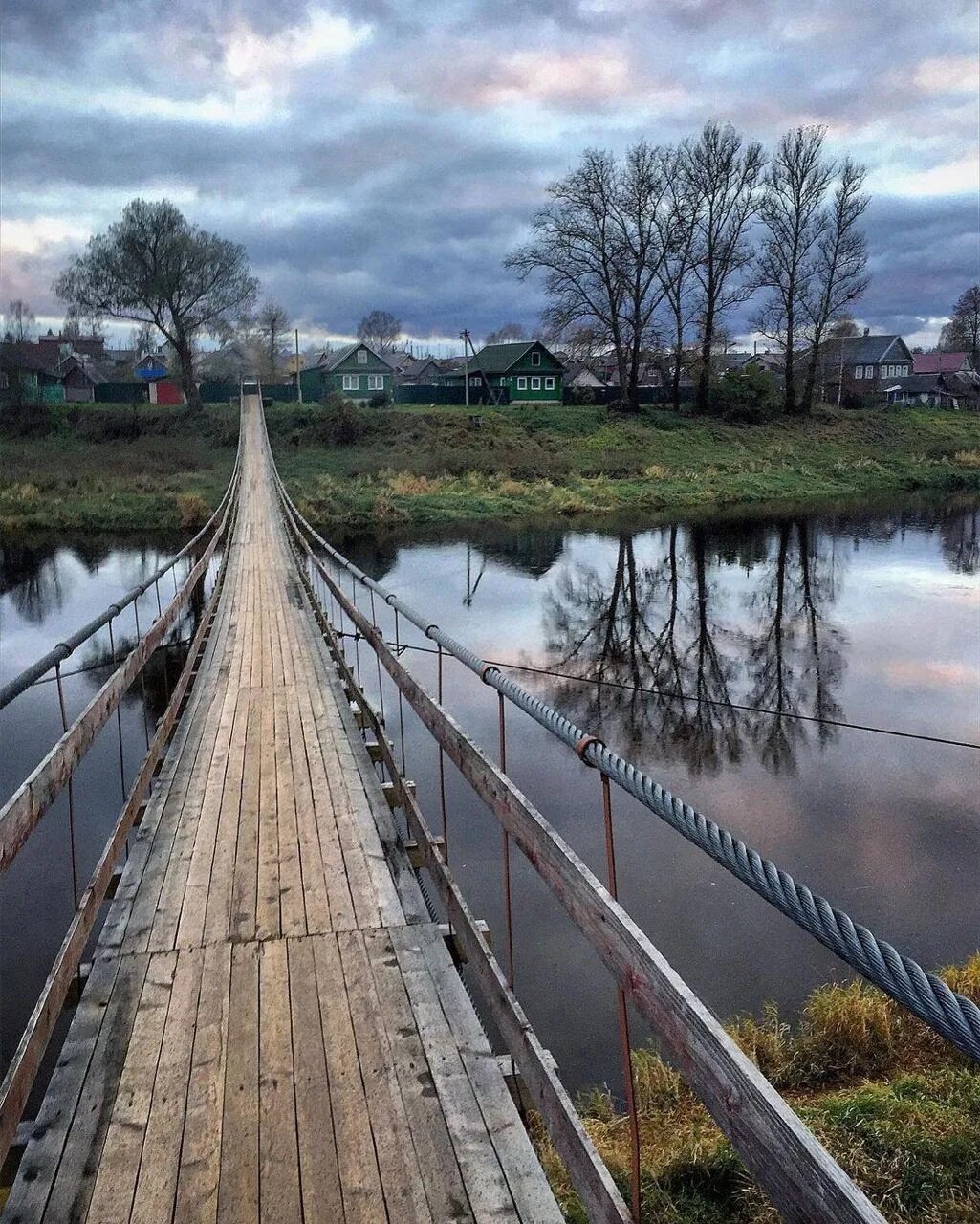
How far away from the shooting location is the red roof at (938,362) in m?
70.0

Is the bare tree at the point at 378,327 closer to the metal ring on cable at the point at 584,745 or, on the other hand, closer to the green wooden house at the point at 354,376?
the green wooden house at the point at 354,376

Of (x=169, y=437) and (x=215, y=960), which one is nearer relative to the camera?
(x=215, y=960)

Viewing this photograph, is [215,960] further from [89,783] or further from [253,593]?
[253,593]

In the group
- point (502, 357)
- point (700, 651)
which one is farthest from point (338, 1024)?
point (502, 357)

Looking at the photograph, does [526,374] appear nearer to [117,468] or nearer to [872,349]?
[117,468]

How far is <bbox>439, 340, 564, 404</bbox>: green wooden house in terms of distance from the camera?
51.1 meters

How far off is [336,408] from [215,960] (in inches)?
1523

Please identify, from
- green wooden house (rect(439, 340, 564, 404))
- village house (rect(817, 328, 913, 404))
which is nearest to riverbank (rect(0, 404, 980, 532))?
green wooden house (rect(439, 340, 564, 404))

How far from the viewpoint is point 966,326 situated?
7875 cm

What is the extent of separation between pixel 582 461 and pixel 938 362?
4959cm

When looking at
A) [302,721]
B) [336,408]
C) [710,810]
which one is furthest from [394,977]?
[336,408]

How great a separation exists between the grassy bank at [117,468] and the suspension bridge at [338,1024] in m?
23.1

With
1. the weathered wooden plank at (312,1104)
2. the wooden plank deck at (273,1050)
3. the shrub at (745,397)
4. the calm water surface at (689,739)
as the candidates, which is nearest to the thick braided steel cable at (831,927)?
the wooden plank deck at (273,1050)

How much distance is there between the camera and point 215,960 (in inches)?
136
